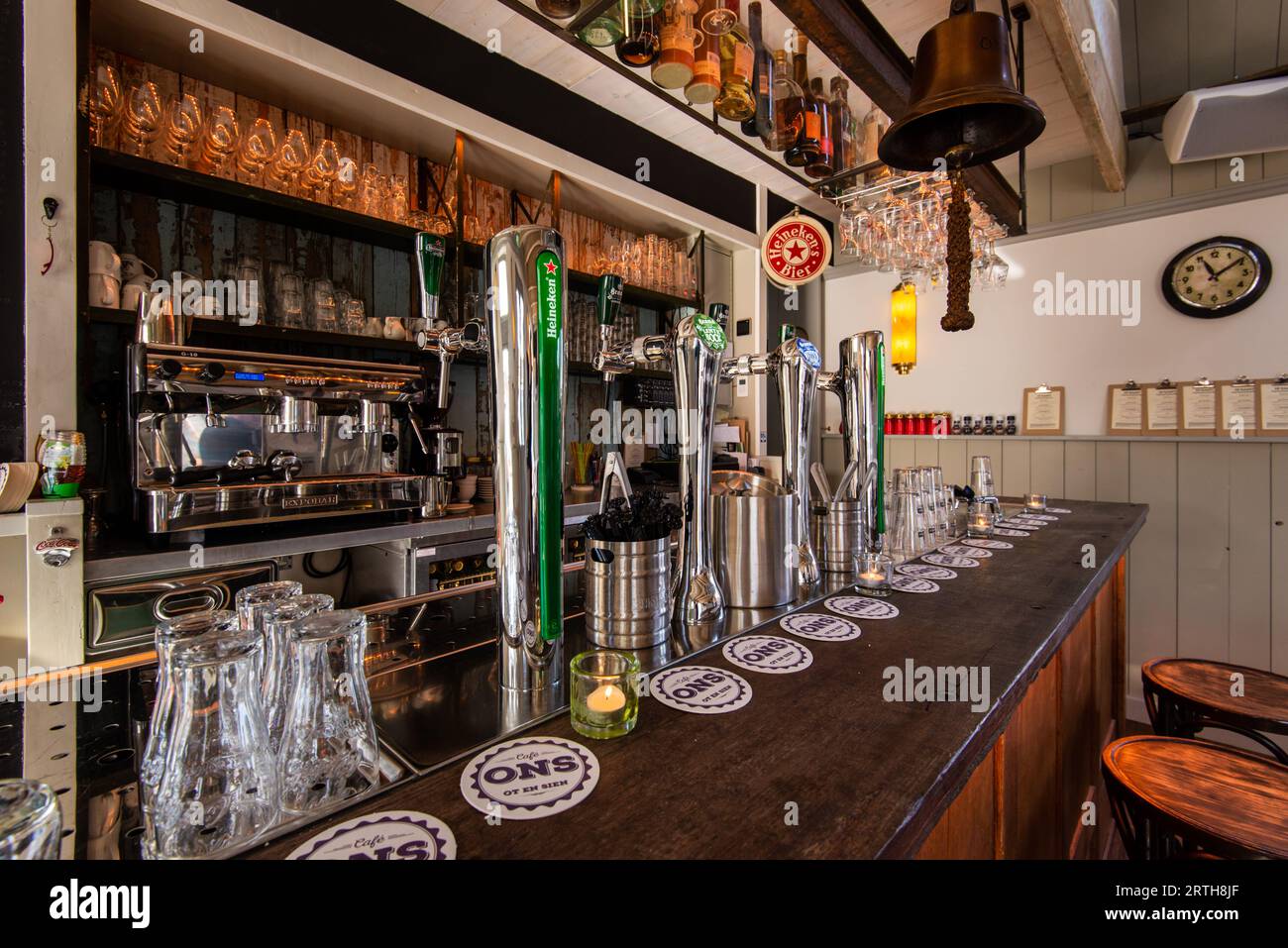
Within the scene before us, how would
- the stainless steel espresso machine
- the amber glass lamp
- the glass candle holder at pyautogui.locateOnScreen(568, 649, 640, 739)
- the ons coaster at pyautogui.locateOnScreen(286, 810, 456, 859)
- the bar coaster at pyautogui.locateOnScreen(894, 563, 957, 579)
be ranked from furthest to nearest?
the amber glass lamp
the stainless steel espresso machine
the bar coaster at pyautogui.locateOnScreen(894, 563, 957, 579)
the glass candle holder at pyautogui.locateOnScreen(568, 649, 640, 739)
the ons coaster at pyautogui.locateOnScreen(286, 810, 456, 859)

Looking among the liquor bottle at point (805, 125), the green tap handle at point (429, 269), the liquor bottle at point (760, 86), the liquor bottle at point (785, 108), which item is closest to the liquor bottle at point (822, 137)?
the liquor bottle at point (805, 125)

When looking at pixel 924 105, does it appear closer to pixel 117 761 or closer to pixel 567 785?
pixel 567 785

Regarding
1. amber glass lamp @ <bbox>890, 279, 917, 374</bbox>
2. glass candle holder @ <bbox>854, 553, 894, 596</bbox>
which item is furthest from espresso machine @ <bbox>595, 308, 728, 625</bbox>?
amber glass lamp @ <bbox>890, 279, 917, 374</bbox>

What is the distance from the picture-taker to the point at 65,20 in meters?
1.73

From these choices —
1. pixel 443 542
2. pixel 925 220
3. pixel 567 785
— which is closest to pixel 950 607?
pixel 567 785

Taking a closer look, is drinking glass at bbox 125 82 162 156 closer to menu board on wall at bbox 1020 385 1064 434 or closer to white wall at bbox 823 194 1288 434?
white wall at bbox 823 194 1288 434

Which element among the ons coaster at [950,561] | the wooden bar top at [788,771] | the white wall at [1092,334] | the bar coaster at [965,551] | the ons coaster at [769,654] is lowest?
the wooden bar top at [788,771]

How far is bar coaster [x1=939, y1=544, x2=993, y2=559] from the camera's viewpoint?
1.53 m

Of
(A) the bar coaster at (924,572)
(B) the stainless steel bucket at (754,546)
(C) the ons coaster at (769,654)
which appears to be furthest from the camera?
(A) the bar coaster at (924,572)

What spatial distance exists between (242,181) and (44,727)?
2483 mm

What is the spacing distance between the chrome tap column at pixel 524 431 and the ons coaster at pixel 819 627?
1.39 ft

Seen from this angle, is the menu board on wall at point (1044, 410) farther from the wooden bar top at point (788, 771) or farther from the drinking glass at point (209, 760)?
the drinking glass at point (209, 760)

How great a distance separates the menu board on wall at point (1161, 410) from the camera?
129 inches

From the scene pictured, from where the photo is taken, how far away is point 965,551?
159cm
